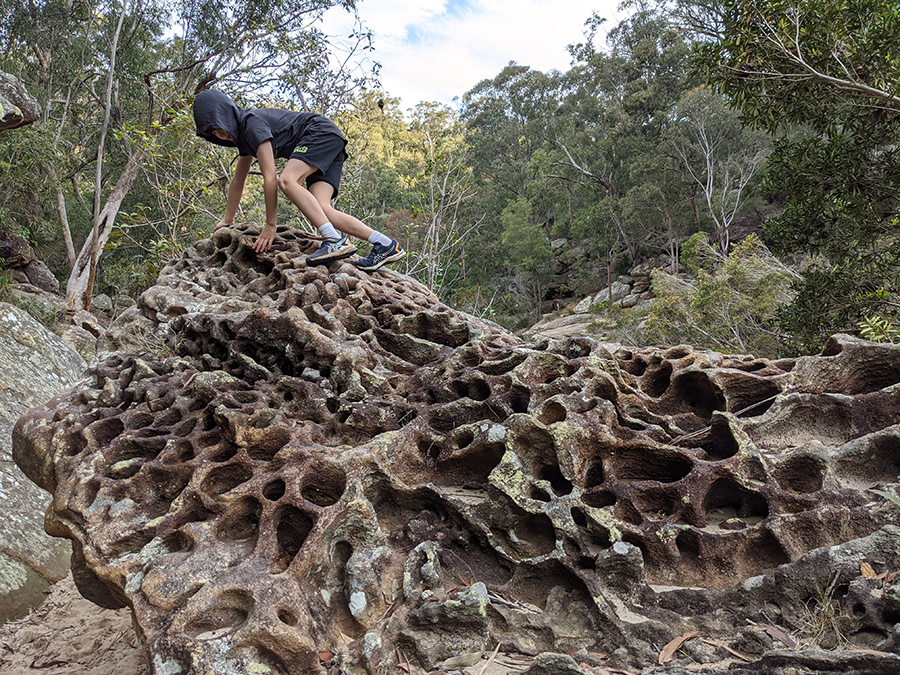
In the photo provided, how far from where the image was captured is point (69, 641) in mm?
3492

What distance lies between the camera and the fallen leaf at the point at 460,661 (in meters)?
1.99

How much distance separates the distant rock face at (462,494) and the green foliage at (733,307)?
9.43 metres

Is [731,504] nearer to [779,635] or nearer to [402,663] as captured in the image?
[779,635]

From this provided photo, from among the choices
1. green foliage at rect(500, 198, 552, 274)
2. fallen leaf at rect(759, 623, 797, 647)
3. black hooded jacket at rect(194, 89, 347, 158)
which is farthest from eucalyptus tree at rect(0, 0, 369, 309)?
green foliage at rect(500, 198, 552, 274)

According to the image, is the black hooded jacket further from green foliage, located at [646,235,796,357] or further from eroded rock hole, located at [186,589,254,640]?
green foliage, located at [646,235,796,357]

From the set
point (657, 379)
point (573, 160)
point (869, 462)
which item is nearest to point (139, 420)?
point (657, 379)

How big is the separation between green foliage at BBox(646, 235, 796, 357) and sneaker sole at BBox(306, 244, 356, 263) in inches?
373

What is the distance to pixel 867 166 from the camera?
5496 millimetres

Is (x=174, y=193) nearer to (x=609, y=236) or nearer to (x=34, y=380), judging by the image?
(x=34, y=380)

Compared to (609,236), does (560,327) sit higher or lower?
lower

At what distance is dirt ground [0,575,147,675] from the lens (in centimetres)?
312

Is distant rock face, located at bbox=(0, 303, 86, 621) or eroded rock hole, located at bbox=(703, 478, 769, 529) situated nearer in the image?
eroded rock hole, located at bbox=(703, 478, 769, 529)

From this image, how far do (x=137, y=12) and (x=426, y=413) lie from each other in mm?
15977

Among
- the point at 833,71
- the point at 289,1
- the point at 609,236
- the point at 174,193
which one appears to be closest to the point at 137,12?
the point at 289,1
